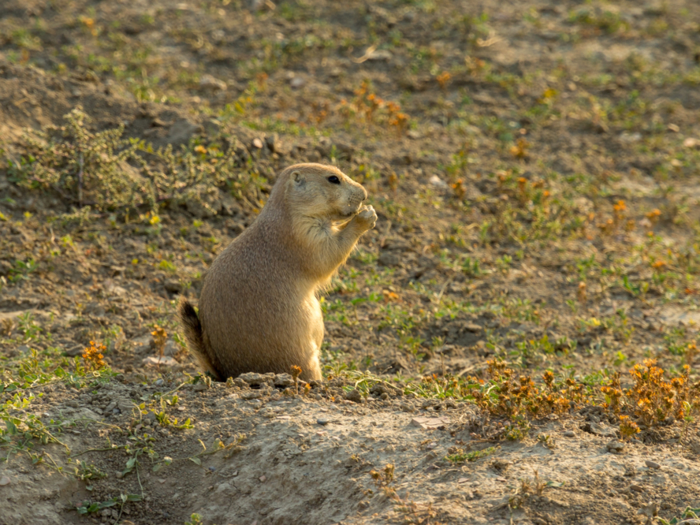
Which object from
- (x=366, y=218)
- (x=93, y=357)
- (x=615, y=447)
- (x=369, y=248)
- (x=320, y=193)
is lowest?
(x=369, y=248)

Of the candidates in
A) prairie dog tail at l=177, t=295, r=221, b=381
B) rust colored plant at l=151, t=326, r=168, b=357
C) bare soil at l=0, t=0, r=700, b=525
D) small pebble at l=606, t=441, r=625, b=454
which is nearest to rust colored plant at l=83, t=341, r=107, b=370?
bare soil at l=0, t=0, r=700, b=525

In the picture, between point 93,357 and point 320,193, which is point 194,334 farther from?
point 320,193

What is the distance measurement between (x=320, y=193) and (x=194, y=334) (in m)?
1.35

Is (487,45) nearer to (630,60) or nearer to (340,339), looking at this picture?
(630,60)

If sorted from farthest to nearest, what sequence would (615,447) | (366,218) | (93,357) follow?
(366,218) → (93,357) → (615,447)

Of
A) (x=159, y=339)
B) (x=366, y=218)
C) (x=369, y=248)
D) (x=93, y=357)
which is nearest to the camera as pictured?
(x=93, y=357)

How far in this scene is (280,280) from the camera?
5156 mm

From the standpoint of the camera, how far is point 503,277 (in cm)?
735

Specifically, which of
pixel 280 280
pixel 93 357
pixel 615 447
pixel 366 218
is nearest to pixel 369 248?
pixel 366 218

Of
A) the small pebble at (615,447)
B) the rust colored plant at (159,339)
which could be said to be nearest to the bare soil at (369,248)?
the small pebble at (615,447)

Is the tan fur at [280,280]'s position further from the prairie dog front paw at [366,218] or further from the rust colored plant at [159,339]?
the rust colored plant at [159,339]

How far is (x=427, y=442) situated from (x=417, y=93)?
7.48 metres

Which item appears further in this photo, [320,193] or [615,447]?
[320,193]

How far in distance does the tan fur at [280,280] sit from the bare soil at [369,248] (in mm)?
277
